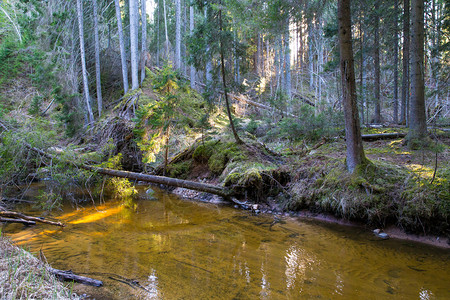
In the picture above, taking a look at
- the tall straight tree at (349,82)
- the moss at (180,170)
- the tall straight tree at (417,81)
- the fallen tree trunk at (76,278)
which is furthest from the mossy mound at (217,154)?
the fallen tree trunk at (76,278)

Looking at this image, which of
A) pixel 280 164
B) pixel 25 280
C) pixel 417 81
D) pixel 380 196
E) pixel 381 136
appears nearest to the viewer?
pixel 25 280

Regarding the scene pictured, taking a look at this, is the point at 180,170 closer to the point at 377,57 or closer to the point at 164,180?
the point at 164,180

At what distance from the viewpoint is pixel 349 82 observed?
244 inches

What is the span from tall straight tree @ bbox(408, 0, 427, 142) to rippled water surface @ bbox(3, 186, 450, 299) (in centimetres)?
455

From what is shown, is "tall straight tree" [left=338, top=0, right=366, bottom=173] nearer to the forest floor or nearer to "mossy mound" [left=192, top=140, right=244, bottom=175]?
the forest floor

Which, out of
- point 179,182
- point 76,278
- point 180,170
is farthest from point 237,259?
point 180,170

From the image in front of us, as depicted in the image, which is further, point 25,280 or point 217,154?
point 217,154

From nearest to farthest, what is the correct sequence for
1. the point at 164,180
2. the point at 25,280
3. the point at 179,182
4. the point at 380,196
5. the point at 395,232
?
the point at 25,280 → the point at 395,232 → the point at 380,196 → the point at 179,182 → the point at 164,180

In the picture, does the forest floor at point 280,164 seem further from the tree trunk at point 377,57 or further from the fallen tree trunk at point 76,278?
the fallen tree trunk at point 76,278

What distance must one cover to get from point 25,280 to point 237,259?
2956 mm

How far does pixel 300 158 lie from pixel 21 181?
30.3 ft

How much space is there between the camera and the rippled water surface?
3.61 metres

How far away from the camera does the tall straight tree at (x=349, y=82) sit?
616 cm

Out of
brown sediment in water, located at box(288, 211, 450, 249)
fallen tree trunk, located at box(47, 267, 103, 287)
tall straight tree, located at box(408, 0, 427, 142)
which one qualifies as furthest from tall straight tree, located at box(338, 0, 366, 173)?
fallen tree trunk, located at box(47, 267, 103, 287)
